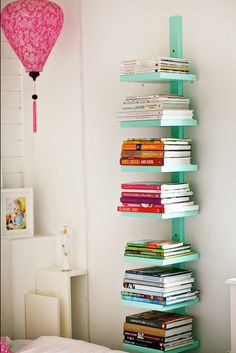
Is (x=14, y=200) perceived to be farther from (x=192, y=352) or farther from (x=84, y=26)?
(x=192, y=352)

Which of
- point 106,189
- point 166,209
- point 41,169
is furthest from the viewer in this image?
point 41,169

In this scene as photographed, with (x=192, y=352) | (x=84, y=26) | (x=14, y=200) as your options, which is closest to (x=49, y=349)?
(x=192, y=352)

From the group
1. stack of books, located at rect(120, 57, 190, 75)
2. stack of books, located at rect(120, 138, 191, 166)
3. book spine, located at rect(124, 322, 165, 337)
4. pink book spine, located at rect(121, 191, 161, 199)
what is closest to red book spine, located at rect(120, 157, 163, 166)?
stack of books, located at rect(120, 138, 191, 166)

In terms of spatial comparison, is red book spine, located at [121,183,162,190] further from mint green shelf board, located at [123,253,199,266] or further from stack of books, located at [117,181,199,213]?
mint green shelf board, located at [123,253,199,266]

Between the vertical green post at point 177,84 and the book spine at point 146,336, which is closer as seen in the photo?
the book spine at point 146,336

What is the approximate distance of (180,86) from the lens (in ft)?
12.4

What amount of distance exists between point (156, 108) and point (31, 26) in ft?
2.82

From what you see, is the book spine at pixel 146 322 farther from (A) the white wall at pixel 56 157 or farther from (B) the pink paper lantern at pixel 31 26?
(B) the pink paper lantern at pixel 31 26

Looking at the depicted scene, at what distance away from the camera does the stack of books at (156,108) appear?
3.57 metres

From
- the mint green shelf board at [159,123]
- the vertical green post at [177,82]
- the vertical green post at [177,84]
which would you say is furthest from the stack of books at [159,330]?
the mint green shelf board at [159,123]

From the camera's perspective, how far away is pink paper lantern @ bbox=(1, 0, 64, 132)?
4000mm

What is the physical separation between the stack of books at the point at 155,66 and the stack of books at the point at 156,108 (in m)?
0.11

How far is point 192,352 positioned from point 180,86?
1255mm

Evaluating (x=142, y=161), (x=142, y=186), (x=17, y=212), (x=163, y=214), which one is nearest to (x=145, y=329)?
(x=163, y=214)
